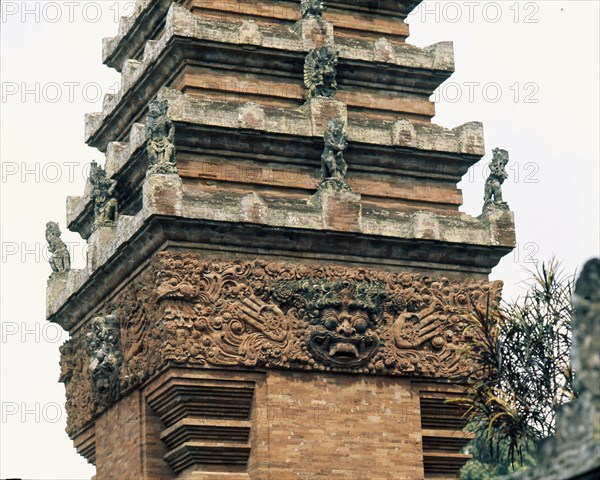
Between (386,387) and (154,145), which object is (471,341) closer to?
(386,387)

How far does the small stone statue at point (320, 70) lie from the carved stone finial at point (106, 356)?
623 centimetres

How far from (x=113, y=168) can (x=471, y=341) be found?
27.8 ft

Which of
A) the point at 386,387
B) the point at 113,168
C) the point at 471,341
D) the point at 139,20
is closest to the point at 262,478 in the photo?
the point at 386,387

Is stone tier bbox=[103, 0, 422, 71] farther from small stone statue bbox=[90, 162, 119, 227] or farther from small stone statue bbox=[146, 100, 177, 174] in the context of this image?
small stone statue bbox=[90, 162, 119, 227]

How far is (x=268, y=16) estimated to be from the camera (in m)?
32.8

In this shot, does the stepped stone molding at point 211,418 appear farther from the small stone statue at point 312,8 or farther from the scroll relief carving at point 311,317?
the small stone statue at point 312,8

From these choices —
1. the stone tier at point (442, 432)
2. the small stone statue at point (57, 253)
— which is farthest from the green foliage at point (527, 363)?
the small stone statue at point (57, 253)

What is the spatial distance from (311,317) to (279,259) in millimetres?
1283

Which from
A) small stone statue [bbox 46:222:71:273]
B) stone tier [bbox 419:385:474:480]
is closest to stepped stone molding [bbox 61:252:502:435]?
stone tier [bbox 419:385:474:480]

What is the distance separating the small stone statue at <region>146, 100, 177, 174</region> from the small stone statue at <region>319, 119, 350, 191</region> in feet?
10.1

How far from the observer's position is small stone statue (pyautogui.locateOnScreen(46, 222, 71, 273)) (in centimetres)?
3459

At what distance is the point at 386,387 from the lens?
2959 centimetres

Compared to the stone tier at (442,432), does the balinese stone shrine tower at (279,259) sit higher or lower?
higher

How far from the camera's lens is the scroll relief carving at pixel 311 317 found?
28.4m
